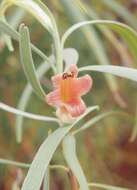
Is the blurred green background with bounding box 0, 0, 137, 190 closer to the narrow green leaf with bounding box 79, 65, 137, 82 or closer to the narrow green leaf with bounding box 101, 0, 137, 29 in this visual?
the narrow green leaf with bounding box 101, 0, 137, 29

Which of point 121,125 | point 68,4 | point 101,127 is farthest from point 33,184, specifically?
point 121,125

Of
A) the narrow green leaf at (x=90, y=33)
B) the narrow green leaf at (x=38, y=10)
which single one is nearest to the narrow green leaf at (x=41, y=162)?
the narrow green leaf at (x=38, y=10)

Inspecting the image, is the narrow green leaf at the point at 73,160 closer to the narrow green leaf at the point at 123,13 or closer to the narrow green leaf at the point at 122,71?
the narrow green leaf at the point at 122,71

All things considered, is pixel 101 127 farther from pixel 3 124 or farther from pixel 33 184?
pixel 33 184

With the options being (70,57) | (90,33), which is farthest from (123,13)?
(70,57)

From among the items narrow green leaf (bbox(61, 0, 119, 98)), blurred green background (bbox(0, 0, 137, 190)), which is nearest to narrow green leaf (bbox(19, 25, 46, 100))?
narrow green leaf (bbox(61, 0, 119, 98))

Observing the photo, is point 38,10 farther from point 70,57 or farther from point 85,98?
point 85,98
